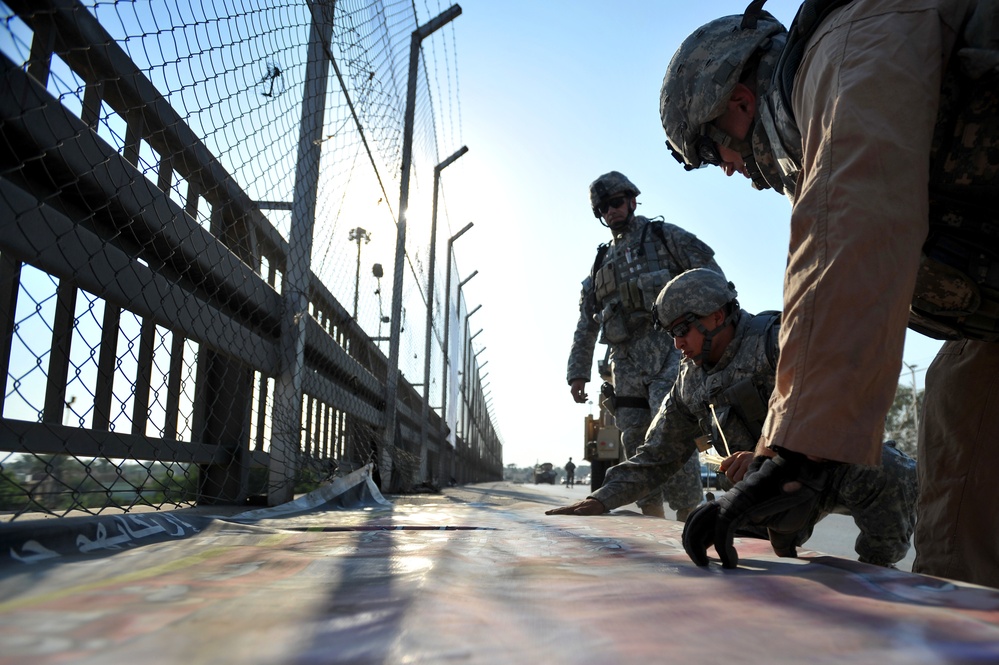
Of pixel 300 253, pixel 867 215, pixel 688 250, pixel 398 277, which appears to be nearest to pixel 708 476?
pixel 688 250

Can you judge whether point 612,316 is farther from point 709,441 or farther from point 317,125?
point 317,125

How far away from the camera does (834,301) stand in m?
0.93

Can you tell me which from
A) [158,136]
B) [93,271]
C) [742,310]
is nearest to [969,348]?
[742,310]

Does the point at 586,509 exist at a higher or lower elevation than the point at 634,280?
lower

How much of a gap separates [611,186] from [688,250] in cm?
59

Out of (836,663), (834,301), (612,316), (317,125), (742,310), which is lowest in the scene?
(836,663)

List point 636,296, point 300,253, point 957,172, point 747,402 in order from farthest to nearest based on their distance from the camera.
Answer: point 636,296
point 300,253
point 747,402
point 957,172

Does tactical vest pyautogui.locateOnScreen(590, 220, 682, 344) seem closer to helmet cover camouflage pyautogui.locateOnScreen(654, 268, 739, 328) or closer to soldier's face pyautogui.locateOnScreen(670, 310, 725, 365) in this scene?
helmet cover camouflage pyautogui.locateOnScreen(654, 268, 739, 328)

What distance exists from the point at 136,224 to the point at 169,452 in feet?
2.67

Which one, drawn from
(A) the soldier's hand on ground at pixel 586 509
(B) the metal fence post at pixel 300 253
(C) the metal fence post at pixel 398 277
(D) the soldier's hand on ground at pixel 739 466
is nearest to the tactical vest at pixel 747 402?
(A) the soldier's hand on ground at pixel 586 509

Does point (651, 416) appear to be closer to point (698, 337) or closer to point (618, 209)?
point (618, 209)

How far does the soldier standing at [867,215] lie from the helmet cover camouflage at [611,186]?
8.32ft

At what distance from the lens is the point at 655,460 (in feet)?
8.08

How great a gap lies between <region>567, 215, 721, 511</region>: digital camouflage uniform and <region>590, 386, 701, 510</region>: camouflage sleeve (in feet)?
3.93
